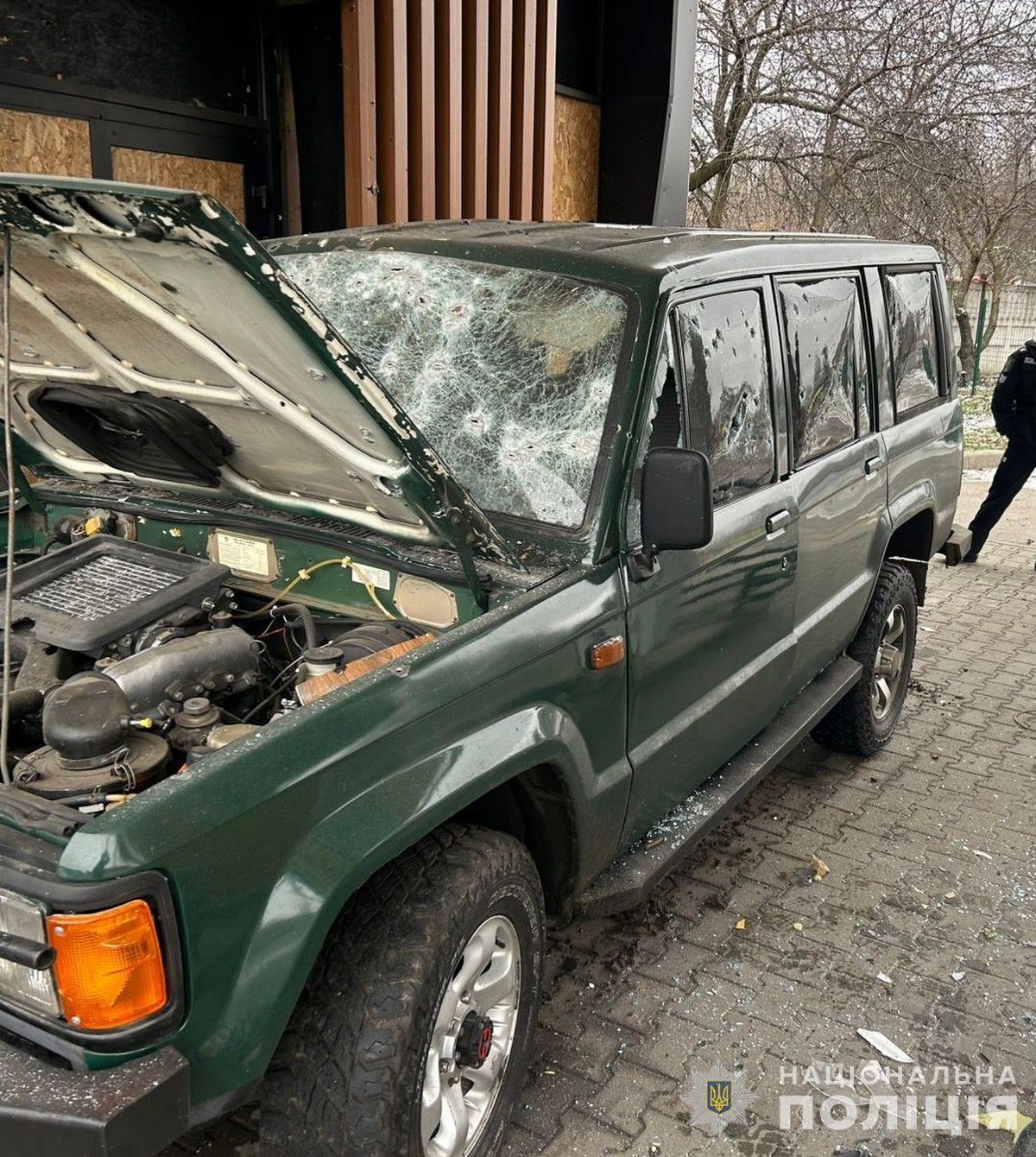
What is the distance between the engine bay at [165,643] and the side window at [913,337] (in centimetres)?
277

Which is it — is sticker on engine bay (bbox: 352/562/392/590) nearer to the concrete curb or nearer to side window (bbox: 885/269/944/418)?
side window (bbox: 885/269/944/418)

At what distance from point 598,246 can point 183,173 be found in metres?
3.53

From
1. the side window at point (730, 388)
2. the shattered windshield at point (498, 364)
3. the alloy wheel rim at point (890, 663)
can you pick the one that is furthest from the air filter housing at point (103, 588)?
the alloy wheel rim at point (890, 663)

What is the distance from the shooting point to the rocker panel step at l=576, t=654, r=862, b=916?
110 inches

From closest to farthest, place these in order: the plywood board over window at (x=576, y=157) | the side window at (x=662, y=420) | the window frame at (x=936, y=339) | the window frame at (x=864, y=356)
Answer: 1. the side window at (x=662, y=420)
2. the window frame at (x=864, y=356)
3. the window frame at (x=936, y=339)
4. the plywood board over window at (x=576, y=157)

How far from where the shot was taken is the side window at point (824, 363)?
3.55m

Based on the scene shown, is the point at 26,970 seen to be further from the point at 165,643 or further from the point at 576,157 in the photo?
the point at 576,157

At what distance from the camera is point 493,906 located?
2.30 metres

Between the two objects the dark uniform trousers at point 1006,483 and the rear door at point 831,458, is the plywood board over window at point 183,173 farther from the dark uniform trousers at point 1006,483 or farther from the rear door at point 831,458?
the dark uniform trousers at point 1006,483

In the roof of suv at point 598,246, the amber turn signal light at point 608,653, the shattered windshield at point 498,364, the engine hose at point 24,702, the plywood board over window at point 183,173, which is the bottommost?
the engine hose at point 24,702

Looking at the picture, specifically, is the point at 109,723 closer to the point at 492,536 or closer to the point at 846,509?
the point at 492,536

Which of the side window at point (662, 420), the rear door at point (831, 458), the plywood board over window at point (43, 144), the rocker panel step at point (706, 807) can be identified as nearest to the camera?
the side window at point (662, 420)

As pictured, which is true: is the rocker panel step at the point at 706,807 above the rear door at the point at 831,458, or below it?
below

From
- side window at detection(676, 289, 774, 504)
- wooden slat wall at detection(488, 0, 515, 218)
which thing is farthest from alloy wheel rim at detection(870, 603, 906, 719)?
wooden slat wall at detection(488, 0, 515, 218)
